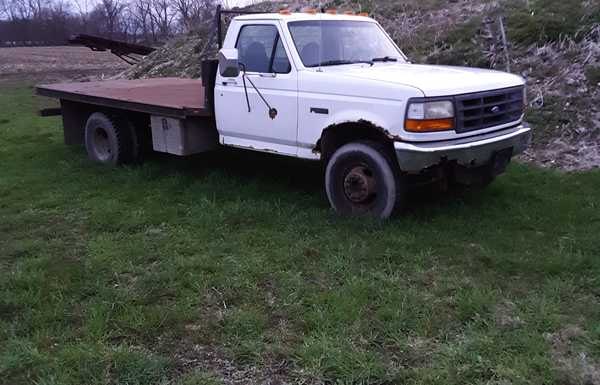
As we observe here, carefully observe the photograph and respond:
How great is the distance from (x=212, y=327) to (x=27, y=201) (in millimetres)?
3945

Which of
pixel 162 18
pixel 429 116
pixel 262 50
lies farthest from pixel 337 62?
pixel 162 18

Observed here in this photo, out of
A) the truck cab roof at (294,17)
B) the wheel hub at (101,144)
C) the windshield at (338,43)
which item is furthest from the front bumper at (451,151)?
the wheel hub at (101,144)

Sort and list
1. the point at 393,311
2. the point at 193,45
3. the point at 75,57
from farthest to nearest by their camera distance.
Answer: the point at 75,57, the point at 193,45, the point at 393,311

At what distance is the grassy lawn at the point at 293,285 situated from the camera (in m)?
3.77

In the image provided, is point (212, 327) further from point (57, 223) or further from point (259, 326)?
point (57, 223)

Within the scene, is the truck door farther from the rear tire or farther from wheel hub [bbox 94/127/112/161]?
wheel hub [bbox 94/127/112/161]

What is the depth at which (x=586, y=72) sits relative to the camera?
29.9 ft

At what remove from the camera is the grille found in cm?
559

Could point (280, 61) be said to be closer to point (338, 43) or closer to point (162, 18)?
point (338, 43)

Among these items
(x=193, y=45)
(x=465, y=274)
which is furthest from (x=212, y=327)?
(x=193, y=45)

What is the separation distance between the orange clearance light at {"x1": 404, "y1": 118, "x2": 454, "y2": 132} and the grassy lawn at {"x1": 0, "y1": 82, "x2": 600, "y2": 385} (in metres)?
0.95

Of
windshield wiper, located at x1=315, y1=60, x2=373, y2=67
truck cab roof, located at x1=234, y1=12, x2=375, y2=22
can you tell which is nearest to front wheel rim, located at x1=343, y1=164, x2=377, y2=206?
windshield wiper, located at x1=315, y1=60, x2=373, y2=67

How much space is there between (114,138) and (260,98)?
280 centimetres

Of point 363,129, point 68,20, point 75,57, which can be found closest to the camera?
point 363,129
